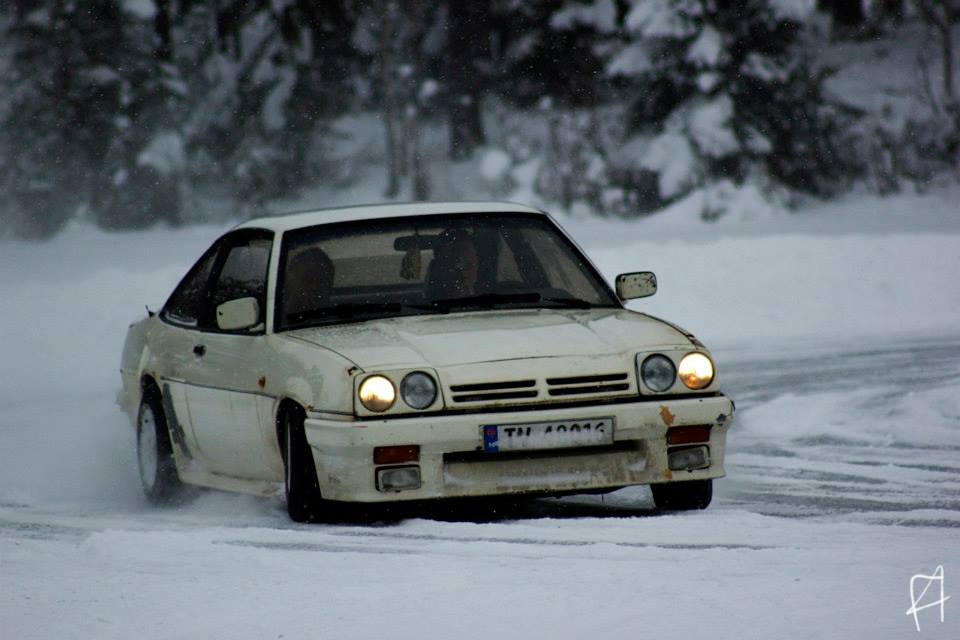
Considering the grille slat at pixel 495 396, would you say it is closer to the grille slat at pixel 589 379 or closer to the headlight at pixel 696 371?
the grille slat at pixel 589 379

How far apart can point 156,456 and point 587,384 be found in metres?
2.78

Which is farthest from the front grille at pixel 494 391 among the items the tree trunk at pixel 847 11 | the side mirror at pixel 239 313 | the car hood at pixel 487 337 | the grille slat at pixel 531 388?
the tree trunk at pixel 847 11

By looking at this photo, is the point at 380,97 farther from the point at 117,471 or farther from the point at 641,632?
the point at 641,632

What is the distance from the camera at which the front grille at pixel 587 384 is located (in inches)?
303

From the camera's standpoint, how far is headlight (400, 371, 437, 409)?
24.9ft

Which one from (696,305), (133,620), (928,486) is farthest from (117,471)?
(696,305)

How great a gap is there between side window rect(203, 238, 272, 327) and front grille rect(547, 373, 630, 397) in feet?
5.61

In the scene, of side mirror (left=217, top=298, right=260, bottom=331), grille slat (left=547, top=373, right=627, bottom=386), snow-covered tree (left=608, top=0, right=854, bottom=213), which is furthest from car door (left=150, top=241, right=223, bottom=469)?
snow-covered tree (left=608, top=0, right=854, bottom=213)

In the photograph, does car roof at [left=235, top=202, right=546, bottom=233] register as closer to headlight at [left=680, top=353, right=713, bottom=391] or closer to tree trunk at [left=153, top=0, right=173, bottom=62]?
headlight at [left=680, top=353, right=713, bottom=391]

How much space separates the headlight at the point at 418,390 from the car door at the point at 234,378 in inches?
32.7

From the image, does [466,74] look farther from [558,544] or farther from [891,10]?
[558,544]

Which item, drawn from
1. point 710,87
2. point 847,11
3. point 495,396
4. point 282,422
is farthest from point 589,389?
point 847,11

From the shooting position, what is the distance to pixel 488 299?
8672mm

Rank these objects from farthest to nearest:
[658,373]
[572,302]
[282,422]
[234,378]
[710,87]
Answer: [710,87], [572,302], [234,378], [282,422], [658,373]
